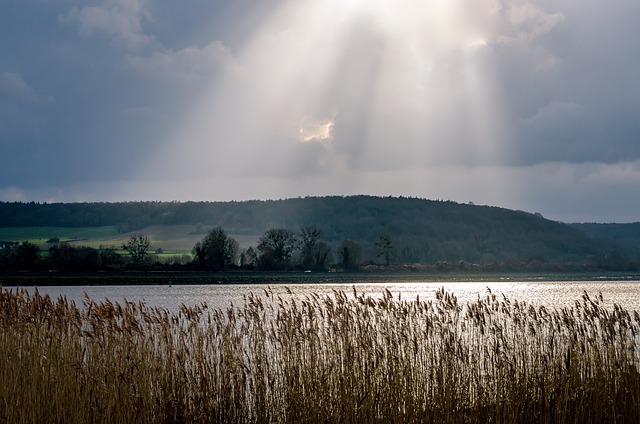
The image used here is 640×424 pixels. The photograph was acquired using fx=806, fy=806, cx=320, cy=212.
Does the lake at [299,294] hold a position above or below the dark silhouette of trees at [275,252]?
below

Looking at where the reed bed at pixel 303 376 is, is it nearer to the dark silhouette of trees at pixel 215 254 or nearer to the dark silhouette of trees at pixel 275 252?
the dark silhouette of trees at pixel 215 254

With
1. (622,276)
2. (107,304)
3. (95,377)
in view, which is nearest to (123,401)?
(95,377)

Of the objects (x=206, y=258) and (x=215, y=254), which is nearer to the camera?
(x=215, y=254)

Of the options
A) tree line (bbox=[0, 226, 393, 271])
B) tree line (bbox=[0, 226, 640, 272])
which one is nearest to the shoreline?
tree line (bbox=[0, 226, 393, 271])

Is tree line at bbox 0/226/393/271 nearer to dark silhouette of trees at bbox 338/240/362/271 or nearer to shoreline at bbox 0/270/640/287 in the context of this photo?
dark silhouette of trees at bbox 338/240/362/271

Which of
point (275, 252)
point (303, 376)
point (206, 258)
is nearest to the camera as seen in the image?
point (303, 376)

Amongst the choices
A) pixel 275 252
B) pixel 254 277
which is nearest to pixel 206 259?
pixel 275 252

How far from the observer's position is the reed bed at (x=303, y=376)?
41.9 ft

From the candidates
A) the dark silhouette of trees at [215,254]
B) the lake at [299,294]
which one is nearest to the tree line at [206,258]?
the dark silhouette of trees at [215,254]

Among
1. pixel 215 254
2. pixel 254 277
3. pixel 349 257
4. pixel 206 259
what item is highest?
pixel 215 254

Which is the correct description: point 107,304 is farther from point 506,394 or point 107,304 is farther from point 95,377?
point 506,394

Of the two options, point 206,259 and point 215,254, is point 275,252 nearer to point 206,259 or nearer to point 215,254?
point 215,254

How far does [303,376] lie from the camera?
1335 cm

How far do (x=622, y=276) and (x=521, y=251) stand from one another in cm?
4300
